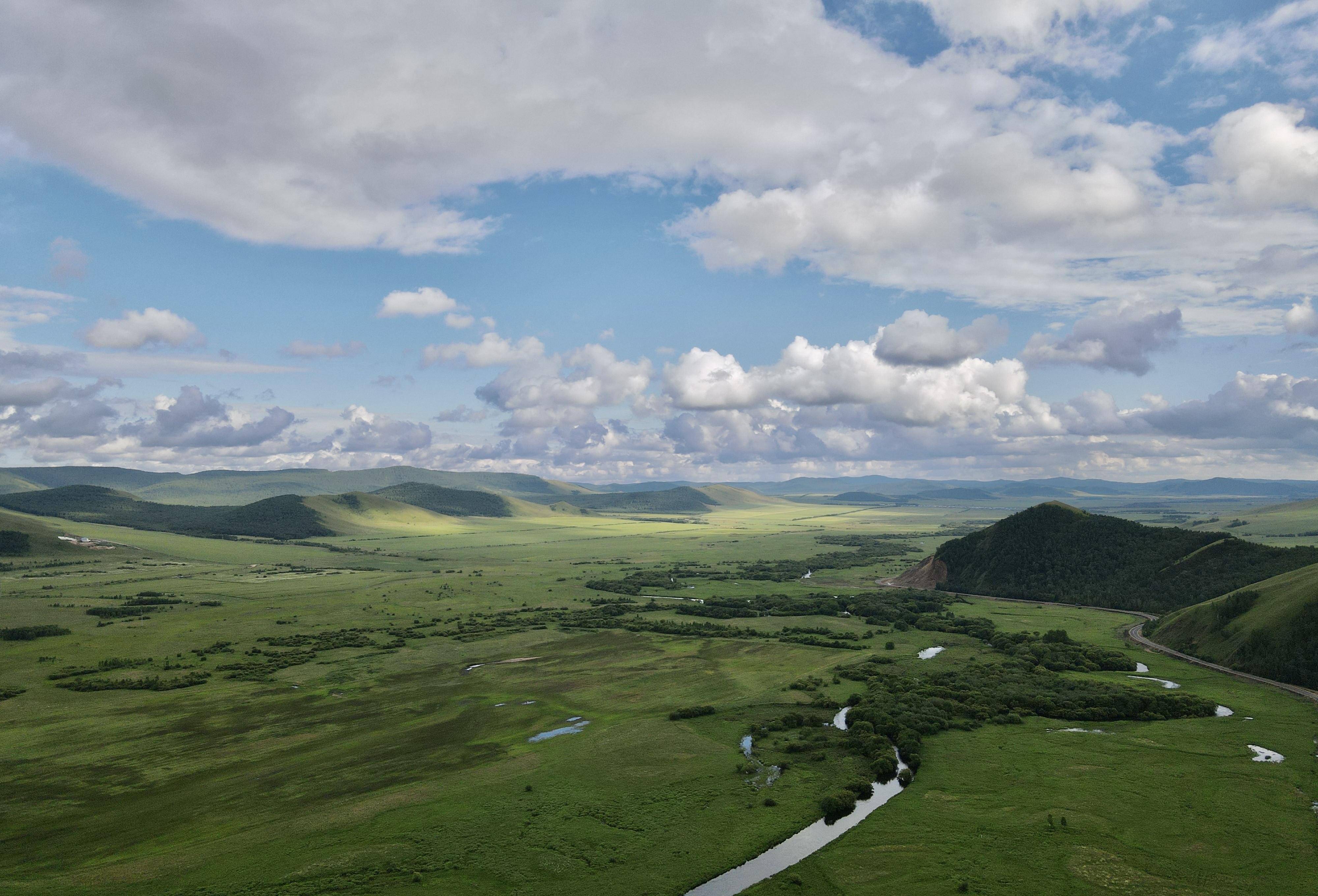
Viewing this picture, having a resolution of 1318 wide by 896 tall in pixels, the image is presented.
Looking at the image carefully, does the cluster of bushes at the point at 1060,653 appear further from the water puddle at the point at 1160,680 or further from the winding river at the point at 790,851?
the winding river at the point at 790,851

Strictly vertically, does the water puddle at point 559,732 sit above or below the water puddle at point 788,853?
below

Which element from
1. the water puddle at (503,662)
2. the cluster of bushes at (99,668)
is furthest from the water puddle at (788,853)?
the cluster of bushes at (99,668)

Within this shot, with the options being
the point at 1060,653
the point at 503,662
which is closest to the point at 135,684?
the point at 503,662

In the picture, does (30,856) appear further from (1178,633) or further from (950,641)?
(1178,633)

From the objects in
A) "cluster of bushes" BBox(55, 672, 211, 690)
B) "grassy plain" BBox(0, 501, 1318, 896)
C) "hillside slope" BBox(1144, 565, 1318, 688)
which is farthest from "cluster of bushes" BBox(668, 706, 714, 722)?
"hillside slope" BBox(1144, 565, 1318, 688)

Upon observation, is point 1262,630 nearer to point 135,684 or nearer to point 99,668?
point 135,684

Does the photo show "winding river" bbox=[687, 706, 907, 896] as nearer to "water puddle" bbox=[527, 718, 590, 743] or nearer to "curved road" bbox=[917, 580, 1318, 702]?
"water puddle" bbox=[527, 718, 590, 743]
